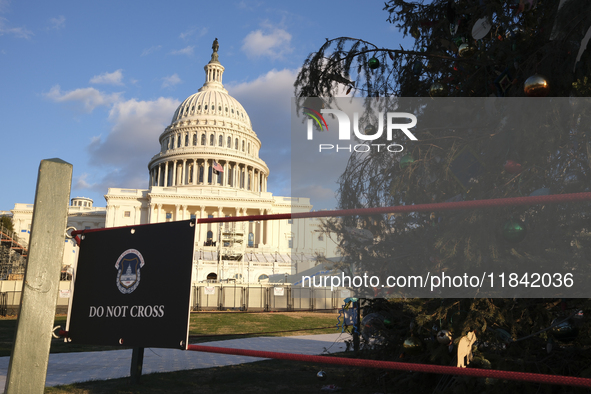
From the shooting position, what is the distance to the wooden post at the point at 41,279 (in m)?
3.07

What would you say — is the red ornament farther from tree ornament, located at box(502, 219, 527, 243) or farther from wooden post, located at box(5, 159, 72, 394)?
wooden post, located at box(5, 159, 72, 394)

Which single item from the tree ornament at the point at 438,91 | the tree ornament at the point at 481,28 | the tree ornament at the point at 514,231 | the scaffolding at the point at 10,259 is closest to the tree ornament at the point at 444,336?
the tree ornament at the point at 514,231

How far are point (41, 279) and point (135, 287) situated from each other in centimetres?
76

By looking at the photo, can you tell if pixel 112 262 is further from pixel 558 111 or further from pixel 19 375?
pixel 558 111

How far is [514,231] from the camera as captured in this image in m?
3.30

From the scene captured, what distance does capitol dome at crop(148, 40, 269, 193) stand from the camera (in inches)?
3733

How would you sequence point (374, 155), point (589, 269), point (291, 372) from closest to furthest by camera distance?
point (589, 269) → point (374, 155) → point (291, 372)

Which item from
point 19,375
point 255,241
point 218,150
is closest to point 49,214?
point 19,375

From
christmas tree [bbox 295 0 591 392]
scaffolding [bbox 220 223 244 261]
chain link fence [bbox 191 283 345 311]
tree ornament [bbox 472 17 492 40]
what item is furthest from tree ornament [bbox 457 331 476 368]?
scaffolding [bbox 220 223 244 261]

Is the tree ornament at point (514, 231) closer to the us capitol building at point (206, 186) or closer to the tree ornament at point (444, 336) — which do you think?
the tree ornament at point (444, 336)

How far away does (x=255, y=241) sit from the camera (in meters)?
86.9

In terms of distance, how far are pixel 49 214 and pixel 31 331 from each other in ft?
2.55

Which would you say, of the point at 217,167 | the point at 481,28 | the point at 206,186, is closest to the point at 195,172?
the point at 206,186

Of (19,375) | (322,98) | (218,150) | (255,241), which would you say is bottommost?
(19,375)
